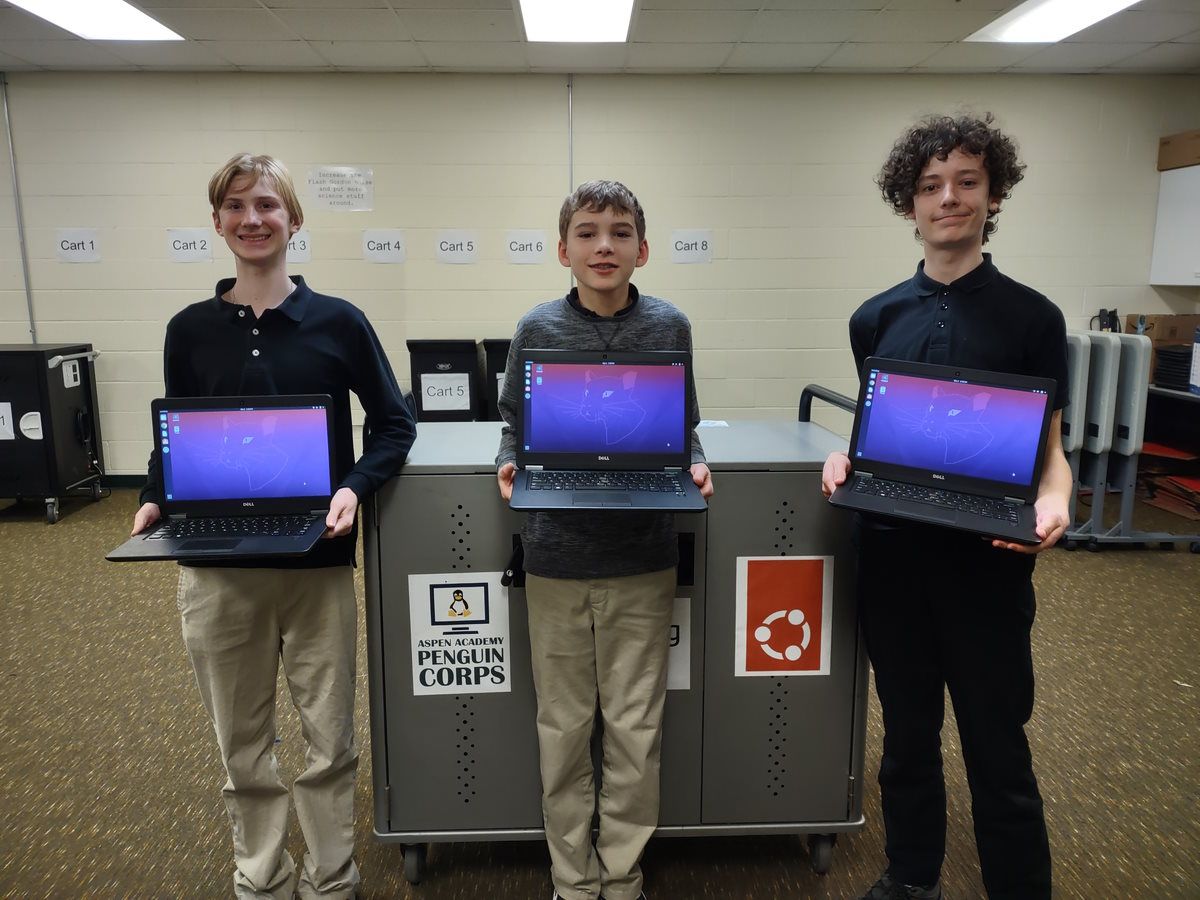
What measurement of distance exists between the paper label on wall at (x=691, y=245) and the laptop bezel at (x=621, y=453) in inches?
133

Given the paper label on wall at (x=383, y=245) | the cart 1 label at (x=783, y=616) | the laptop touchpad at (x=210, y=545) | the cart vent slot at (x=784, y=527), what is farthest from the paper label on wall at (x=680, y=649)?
the paper label on wall at (x=383, y=245)

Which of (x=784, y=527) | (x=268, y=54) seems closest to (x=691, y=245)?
(x=268, y=54)

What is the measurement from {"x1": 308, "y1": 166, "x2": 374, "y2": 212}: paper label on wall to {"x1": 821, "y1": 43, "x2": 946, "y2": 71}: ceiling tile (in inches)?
105

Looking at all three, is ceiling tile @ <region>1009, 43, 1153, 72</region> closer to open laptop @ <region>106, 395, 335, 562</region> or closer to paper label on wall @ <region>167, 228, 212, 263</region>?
open laptop @ <region>106, 395, 335, 562</region>

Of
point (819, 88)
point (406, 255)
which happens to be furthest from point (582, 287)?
point (819, 88)

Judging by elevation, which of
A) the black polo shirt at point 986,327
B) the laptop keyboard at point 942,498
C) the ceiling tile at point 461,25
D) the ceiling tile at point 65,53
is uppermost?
the ceiling tile at point 65,53

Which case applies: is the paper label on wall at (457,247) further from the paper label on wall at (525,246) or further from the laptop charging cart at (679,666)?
the laptop charging cart at (679,666)

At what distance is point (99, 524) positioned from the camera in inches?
168

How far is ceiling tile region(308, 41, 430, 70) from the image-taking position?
157 inches

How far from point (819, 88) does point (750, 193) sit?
2.29 ft

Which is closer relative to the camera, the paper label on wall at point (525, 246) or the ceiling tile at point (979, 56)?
the ceiling tile at point (979, 56)

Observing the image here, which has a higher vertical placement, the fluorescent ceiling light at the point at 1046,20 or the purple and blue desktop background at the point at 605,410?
the fluorescent ceiling light at the point at 1046,20

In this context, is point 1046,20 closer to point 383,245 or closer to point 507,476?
point 383,245

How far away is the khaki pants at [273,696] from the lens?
145 cm
